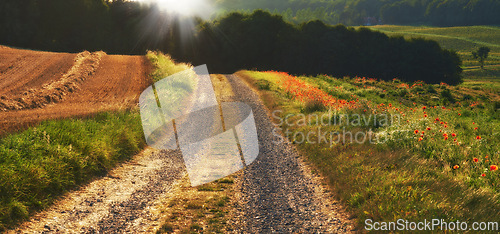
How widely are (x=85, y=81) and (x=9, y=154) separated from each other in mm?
14975

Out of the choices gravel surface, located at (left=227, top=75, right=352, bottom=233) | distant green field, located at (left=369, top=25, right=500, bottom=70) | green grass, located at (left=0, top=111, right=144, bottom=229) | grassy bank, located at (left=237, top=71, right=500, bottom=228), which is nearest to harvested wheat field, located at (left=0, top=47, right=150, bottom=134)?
green grass, located at (left=0, top=111, right=144, bottom=229)

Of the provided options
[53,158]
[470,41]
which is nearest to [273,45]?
[53,158]

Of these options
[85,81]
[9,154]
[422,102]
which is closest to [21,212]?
[9,154]

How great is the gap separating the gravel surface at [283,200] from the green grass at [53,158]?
4263mm

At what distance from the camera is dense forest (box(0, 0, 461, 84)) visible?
6348cm

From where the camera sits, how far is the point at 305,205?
7531 mm

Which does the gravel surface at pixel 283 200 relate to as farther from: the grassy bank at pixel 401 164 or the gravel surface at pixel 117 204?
the gravel surface at pixel 117 204

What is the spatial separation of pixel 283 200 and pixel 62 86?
15.8 meters

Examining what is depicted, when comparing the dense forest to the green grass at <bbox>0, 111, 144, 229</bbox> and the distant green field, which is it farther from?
the green grass at <bbox>0, 111, 144, 229</bbox>

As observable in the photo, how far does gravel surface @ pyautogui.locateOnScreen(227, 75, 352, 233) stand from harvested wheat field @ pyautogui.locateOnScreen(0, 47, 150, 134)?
728 cm

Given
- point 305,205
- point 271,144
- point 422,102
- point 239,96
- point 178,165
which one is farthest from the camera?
point 422,102

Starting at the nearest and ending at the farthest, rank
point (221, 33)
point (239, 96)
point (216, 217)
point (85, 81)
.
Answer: point (216, 217)
point (85, 81)
point (239, 96)
point (221, 33)

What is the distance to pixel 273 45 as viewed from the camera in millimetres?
71750

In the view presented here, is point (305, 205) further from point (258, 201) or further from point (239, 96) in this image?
point (239, 96)
